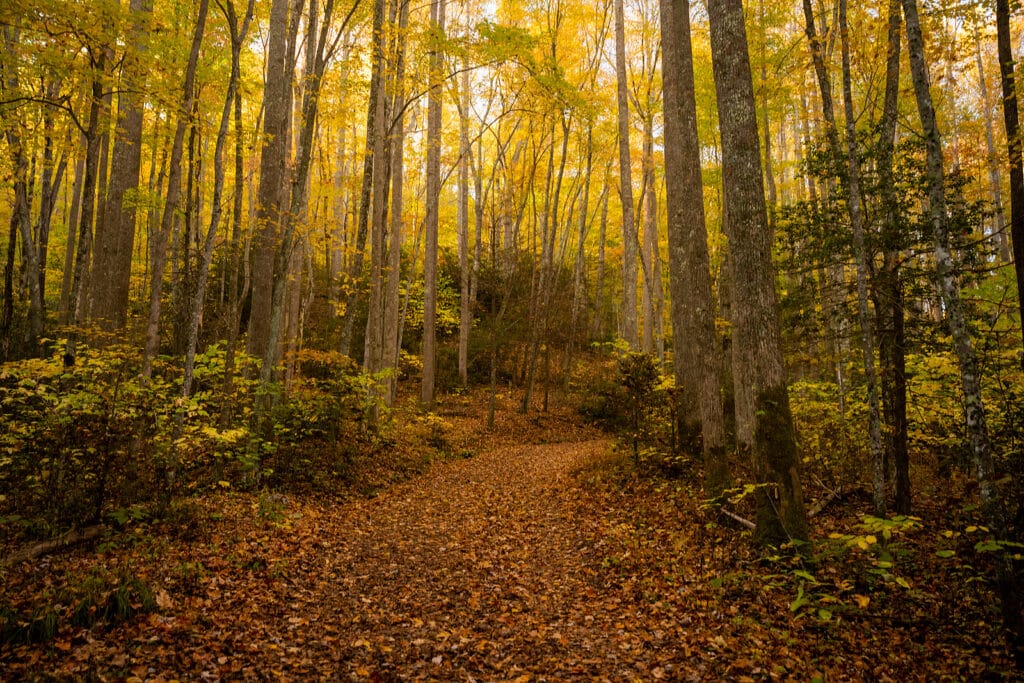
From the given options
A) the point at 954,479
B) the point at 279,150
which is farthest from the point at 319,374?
the point at 954,479

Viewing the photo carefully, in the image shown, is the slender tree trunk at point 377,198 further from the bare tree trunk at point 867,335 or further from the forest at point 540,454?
the bare tree trunk at point 867,335

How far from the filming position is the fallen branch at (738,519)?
5887mm

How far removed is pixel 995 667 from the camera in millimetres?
3670

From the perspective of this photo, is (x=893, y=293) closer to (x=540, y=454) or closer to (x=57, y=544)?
(x=540, y=454)

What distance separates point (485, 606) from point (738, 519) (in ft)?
10.1

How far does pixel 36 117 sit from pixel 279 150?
413 cm

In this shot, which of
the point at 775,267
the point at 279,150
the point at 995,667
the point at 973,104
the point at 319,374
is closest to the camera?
the point at 995,667

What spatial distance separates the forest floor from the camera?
3.83 m

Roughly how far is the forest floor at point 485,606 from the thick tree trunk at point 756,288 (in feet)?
1.88

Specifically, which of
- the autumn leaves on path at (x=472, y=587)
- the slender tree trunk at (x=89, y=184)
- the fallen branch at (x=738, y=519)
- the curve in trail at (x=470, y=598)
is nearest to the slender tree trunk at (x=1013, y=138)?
the fallen branch at (x=738, y=519)

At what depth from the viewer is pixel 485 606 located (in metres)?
5.14

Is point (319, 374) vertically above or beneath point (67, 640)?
above

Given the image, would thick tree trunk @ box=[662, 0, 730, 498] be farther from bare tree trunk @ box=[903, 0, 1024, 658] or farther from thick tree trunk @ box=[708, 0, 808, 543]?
bare tree trunk @ box=[903, 0, 1024, 658]

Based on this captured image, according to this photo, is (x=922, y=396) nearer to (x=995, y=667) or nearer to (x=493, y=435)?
(x=995, y=667)
